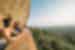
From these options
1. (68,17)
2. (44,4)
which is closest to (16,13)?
(44,4)

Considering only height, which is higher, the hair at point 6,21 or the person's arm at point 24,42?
the hair at point 6,21

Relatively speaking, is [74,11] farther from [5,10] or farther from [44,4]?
[5,10]

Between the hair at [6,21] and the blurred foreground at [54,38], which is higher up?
the hair at [6,21]

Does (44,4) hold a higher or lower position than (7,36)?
higher

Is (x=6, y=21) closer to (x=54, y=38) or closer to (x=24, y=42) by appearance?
(x=24, y=42)

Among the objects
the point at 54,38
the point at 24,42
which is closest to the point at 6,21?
the point at 24,42

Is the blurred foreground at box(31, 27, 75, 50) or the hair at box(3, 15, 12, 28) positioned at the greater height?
the hair at box(3, 15, 12, 28)

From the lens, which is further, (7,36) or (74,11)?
(74,11)

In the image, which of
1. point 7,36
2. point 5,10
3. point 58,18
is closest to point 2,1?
point 5,10

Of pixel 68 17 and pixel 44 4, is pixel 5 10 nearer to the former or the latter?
pixel 44 4

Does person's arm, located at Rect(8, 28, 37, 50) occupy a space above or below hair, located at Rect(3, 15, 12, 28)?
below
